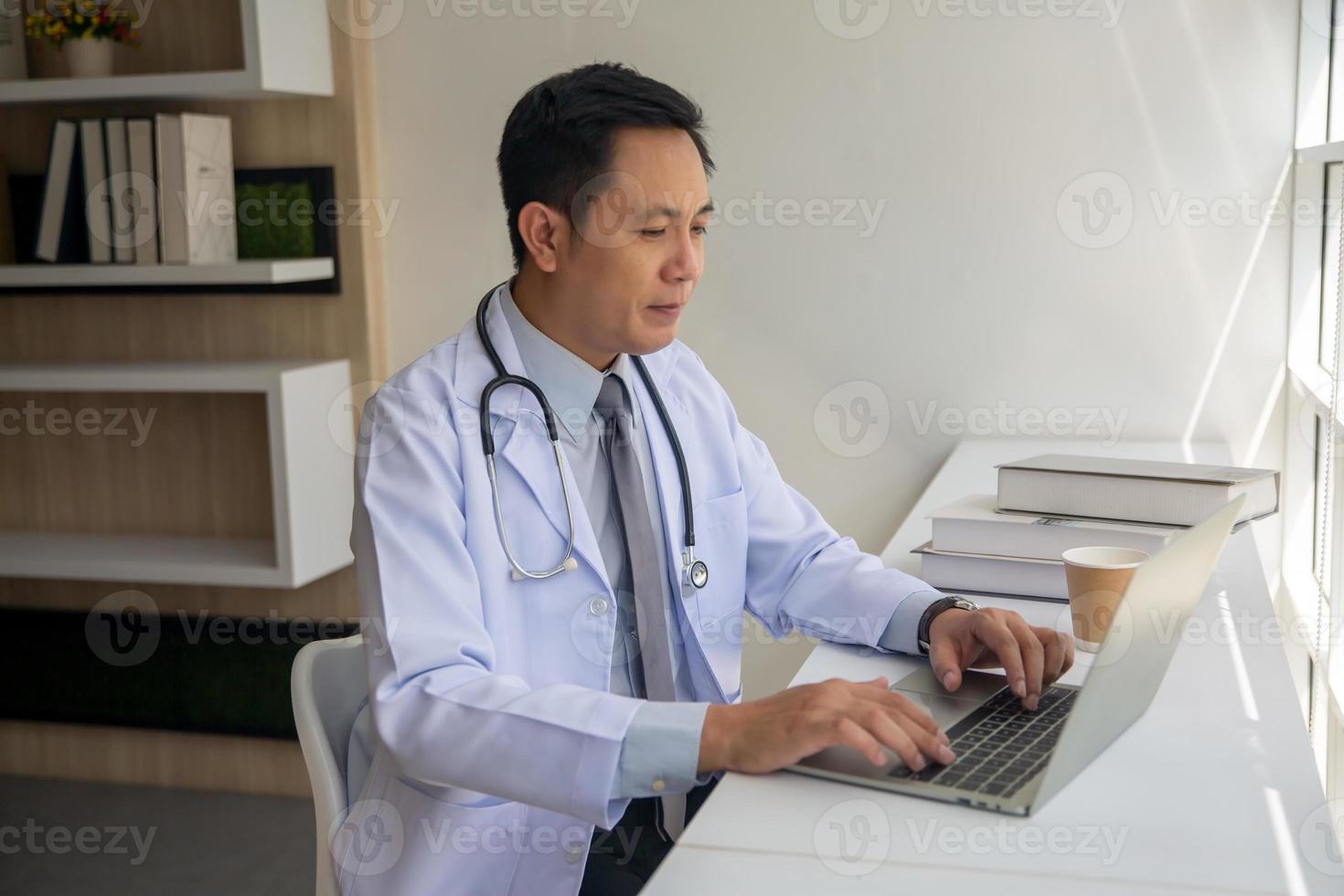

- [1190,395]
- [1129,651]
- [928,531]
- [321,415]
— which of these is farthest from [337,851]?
[1190,395]

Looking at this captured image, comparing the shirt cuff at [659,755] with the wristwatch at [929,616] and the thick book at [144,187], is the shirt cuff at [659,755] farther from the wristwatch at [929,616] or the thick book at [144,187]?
the thick book at [144,187]

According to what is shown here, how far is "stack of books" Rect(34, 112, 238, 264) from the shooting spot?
2386 millimetres

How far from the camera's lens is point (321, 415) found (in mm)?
2514

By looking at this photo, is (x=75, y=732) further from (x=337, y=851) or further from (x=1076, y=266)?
(x=1076, y=266)

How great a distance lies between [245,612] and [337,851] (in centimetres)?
164

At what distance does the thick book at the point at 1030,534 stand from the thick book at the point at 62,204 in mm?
1879

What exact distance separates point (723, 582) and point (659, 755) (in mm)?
482

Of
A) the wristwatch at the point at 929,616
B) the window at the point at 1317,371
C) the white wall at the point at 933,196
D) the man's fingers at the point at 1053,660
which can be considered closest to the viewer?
the man's fingers at the point at 1053,660

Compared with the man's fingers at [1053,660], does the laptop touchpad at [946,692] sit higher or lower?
lower

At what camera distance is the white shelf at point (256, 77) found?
90.0 inches

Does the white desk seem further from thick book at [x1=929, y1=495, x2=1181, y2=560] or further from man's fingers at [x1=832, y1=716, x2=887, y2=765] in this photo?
thick book at [x1=929, y1=495, x2=1181, y2=560]

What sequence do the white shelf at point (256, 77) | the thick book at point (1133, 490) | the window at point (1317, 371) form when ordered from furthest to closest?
the white shelf at point (256, 77)
the window at point (1317, 371)
the thick book at point (1133, 490)

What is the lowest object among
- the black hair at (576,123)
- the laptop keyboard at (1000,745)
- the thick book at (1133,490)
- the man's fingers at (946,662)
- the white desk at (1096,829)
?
the white desk at (1096,829)

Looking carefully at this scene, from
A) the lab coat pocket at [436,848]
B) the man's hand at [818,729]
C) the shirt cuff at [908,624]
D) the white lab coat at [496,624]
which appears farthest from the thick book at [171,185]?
the man's hand at [818,729]
